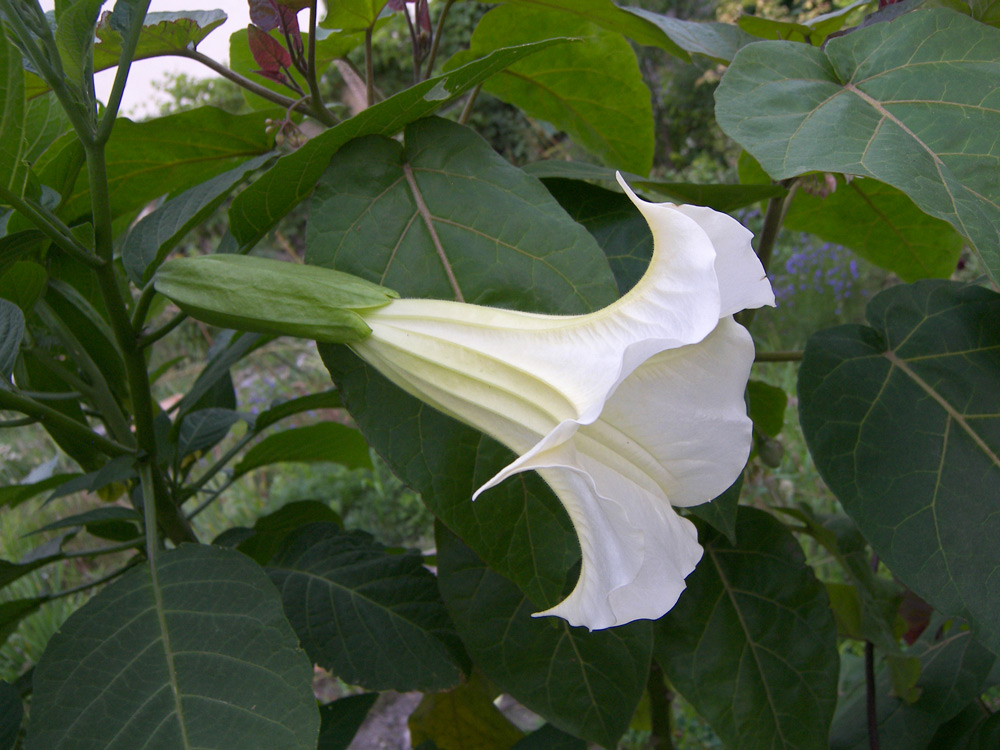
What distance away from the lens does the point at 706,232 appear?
0.42m

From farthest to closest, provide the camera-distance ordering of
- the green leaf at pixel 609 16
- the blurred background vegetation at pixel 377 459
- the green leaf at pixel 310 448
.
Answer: the blurred background vegetation at pixel 377 459 → the green leaf at pixel 310 448 → the green leaf at pixel 609 16

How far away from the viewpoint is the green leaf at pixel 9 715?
0.65m

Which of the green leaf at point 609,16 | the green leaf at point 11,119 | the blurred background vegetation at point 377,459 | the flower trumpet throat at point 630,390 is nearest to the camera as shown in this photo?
the flower trumpet throat at point 630,390

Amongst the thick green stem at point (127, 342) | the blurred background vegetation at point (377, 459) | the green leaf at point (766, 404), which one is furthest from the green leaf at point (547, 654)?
the blurred background vegetation at point (377, 459)

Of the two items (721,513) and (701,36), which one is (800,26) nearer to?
(701,36)

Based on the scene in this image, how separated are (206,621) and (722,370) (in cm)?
44

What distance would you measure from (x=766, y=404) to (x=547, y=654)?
1.60ft

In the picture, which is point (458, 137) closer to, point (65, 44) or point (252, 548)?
point (65, 44)

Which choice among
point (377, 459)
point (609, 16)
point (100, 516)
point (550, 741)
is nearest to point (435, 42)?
point (609, 16)

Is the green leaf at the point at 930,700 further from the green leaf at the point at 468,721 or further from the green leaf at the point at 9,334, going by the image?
the green leaf at the point at 9,334

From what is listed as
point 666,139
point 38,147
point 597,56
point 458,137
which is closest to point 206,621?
point 458,137

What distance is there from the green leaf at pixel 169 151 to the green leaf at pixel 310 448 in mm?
345

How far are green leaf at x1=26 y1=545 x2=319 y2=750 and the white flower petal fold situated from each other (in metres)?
0.25

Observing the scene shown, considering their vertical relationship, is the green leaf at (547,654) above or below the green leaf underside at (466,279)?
below
